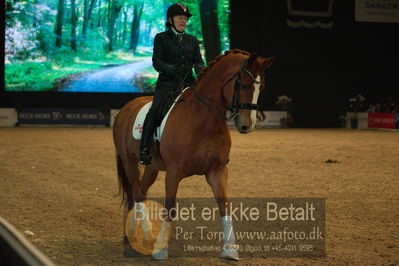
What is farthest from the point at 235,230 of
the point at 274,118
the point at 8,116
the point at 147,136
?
the point at 274,118

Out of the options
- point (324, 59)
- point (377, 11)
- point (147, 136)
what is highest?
point (377, 11)

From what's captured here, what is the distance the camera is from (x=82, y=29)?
26.0 meters

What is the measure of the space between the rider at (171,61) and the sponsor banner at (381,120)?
2348 cm

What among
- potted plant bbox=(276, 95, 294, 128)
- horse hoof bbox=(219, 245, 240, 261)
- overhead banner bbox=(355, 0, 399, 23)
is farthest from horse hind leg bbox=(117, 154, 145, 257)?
overhead banner bbox=(355, 0, 399, 23)

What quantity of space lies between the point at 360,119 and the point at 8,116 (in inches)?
701

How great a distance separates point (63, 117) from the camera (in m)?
28.3

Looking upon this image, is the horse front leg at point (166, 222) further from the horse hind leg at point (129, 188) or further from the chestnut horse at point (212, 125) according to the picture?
the horse hind leg at point (129, 188)

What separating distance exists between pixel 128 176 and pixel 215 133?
1379mm

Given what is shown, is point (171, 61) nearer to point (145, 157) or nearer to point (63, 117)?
point (145, 157)

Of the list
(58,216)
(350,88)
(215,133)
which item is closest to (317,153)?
(58,216)

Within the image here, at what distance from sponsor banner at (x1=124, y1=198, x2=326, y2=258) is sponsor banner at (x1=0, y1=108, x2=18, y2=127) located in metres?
22.0

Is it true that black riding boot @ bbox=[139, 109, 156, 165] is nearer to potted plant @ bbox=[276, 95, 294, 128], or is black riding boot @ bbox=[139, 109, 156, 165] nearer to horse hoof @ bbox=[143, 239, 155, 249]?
horse hoof @ bbox=[143, 239, 155, 249]

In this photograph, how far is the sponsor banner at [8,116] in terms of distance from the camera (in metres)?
27.9

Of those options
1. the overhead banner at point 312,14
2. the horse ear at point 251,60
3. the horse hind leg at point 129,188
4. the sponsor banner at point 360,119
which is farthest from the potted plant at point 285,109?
the horse ear at point 251,60
